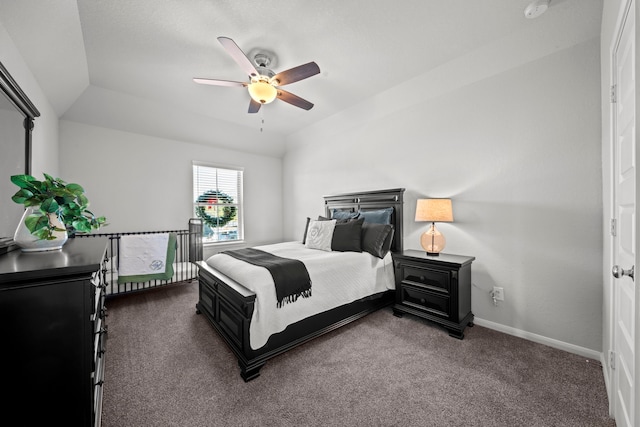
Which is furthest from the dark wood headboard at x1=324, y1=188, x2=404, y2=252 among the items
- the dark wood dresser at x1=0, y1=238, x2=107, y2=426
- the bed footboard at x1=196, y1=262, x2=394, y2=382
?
the dark wood dresser at x1=0, y1=238, x2=107, y2=426

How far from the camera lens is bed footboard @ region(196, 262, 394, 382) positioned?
1.87m

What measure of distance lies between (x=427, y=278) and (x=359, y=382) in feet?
4.28

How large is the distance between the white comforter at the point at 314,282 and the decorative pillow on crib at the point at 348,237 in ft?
0.38

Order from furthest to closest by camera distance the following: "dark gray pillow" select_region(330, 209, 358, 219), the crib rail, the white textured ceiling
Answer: "dark gray pillow" select_region(330, 209, 358, 219) < the crib rail < the white textured ceiling

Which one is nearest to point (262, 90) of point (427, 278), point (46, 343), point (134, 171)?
point (46, 343)

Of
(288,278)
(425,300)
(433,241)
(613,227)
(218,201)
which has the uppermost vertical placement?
(218,201)

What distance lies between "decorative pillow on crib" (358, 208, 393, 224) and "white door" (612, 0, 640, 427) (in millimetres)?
1958

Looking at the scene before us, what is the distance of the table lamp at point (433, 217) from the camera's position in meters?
2.65

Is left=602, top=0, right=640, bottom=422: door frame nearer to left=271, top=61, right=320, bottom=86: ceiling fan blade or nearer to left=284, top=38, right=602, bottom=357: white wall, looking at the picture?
left=284, top=38, right=602, bottom=357: white wall

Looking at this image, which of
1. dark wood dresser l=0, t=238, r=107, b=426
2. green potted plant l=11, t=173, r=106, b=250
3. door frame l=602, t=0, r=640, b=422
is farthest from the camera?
green potted plant l=11, t=173, r=106, b=250

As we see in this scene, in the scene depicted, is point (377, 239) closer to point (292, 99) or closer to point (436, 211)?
point (436, 211)

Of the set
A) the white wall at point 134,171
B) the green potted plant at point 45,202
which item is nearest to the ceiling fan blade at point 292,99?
the green potted plant at point 45,202

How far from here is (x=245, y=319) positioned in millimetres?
1877

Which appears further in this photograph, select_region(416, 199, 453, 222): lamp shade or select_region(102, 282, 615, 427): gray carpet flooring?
select_region(416, 199, 453, 222): lamp shade
